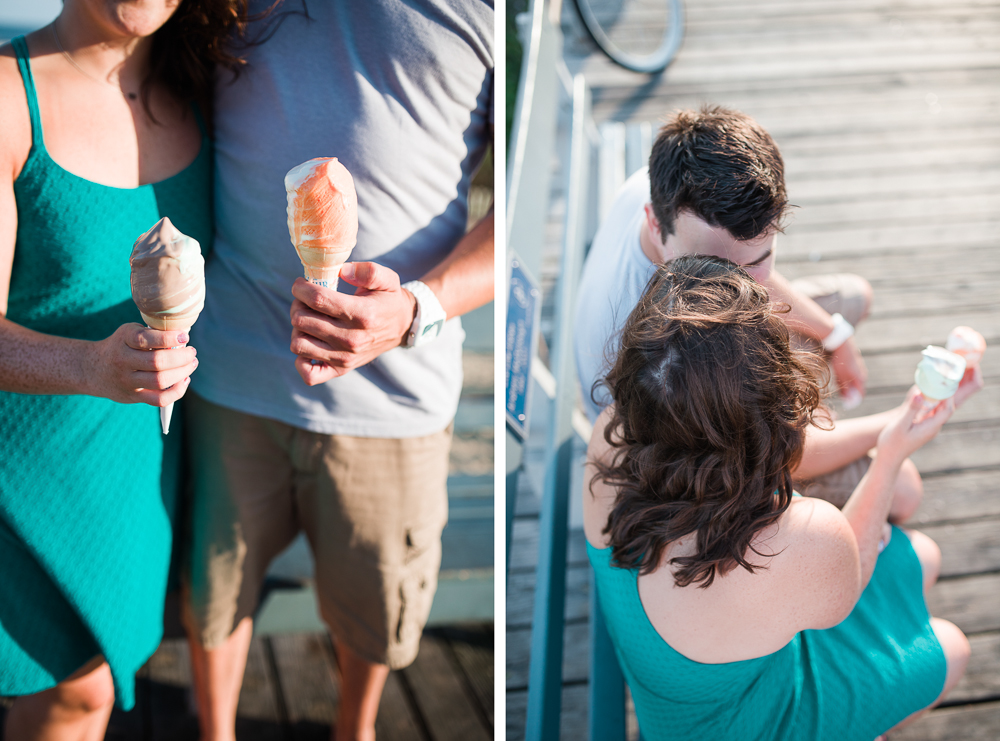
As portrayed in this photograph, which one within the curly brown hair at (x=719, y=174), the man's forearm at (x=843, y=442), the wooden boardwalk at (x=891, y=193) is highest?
the curly brown hair at (x=719, y=174)

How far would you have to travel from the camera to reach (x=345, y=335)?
0.85 m

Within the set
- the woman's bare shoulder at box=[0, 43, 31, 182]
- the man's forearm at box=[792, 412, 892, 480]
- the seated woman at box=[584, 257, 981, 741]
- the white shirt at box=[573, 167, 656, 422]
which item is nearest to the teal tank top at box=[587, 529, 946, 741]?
the seated woman at box=[584, 257, 981, 741]

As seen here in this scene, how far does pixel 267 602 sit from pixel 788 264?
214 centimetres

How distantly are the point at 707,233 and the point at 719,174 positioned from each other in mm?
102

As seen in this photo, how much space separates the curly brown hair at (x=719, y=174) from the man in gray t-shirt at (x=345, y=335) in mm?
290

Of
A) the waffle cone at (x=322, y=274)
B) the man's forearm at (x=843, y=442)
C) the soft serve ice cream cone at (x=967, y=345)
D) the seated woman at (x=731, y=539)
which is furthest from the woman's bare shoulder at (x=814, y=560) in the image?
the waffle cone at (x=322, y=274)

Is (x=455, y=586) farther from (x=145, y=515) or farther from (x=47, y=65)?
(x=47, y=65)

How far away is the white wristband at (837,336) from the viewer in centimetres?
161

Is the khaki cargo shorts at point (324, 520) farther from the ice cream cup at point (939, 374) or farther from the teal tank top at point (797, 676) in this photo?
the ice cream cup at point (939, 374)

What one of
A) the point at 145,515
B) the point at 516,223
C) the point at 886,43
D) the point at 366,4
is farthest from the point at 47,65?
the point at 886,43

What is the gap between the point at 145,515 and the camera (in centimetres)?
113

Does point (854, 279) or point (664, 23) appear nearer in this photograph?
point (854, 279)

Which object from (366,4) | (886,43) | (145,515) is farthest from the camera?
(886,43)

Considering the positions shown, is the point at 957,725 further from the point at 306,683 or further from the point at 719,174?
the point at 306,683
